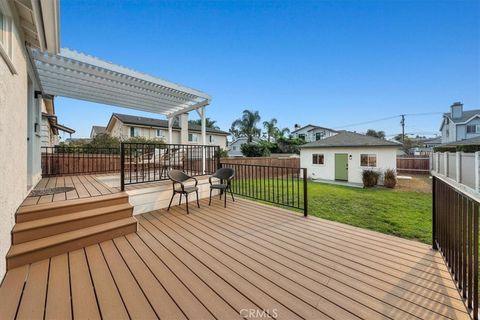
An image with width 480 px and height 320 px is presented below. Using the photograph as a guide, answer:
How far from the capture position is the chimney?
21.7 meters

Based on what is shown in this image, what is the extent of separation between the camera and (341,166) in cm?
1320

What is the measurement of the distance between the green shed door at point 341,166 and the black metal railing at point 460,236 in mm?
11348

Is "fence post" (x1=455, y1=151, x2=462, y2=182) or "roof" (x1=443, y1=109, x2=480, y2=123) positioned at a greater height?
"roof" (x1=443, y1=109, x2=480, y2=123)

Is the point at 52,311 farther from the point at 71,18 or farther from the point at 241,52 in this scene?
the point at 241,52

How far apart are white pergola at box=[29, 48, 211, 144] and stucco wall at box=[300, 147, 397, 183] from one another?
1016 centimetres

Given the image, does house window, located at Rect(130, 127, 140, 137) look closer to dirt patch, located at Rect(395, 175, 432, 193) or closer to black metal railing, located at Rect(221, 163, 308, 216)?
black metal railing, located at Rect(221, 163, 308, 216)

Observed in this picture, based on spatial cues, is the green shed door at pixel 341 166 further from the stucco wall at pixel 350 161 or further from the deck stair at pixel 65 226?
the deck stair at pixel 65 226

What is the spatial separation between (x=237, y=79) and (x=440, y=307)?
51.5 feet

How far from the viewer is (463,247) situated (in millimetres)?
1603

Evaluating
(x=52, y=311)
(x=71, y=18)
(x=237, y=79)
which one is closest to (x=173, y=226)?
(x=52, y=311)
